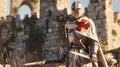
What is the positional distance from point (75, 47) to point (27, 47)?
22.2 meters

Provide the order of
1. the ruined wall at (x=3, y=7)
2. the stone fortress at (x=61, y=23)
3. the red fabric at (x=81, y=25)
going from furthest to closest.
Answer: the ruined wall at (x=3, y=7)
the stone fortress at (x=61, y=23)
the red fabric at (x=81, y=25)

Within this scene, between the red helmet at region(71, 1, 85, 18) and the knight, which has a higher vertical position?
the red helmet at region(71, 1, 85, 18)

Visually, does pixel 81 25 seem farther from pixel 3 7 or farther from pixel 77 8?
pixel 3 7

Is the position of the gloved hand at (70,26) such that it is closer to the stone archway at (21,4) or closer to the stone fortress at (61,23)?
the stone fortress at (61,23)

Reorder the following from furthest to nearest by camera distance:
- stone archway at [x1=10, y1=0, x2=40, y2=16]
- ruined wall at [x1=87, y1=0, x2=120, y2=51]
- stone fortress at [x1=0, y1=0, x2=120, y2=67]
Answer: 1. stone archway at [x1=10, y1=0, x2=40, y2=16]
2. stone fortress at [x1=0, y1=0, x2=120, y2=67]
3. ruined wall at [x1=87, y1=0, x2=120, y2=51]

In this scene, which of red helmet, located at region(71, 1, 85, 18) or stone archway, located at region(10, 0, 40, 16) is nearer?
red helmet, located at region(71, 1, 85, 18)

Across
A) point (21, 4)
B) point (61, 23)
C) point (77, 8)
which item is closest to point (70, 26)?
point (77, 8)

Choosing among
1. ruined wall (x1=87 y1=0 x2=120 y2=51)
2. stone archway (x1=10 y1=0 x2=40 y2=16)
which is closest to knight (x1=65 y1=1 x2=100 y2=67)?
ruined wall (x1=87 y1=0 x2=120 y2=51)

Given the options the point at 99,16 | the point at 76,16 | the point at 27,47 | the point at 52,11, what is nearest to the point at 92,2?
the point at 99,16

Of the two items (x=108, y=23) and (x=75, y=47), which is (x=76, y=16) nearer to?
(x=75, y=47)

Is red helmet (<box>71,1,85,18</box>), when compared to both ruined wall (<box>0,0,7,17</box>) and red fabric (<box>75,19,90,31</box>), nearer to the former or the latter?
red fabric (<box>75,19,90,31</box>)

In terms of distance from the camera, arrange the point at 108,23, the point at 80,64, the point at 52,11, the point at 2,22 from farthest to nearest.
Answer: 1. the point at 2,22
2. the point at 52,11
3. the point at 108,23
4. the point at 80,64

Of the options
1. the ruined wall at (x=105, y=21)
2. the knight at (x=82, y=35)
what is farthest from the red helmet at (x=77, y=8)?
the ruined wall at (x=105, y=21)

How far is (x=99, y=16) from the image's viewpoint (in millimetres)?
26328
